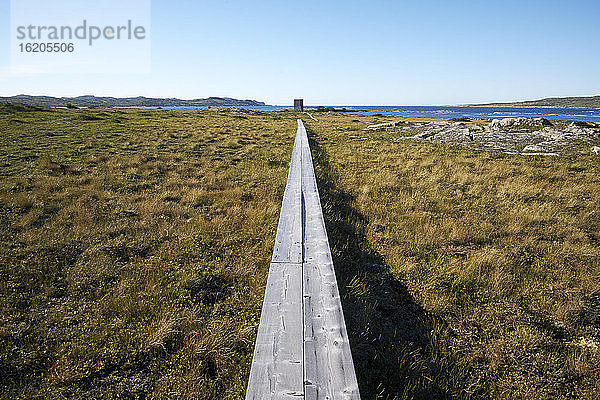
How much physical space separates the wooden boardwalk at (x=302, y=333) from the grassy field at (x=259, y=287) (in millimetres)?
502

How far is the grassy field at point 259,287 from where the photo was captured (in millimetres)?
2611

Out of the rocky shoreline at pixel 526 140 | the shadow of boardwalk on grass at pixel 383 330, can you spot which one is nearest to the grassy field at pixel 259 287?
the shadow of boardwalk on grass at pixel 383 330

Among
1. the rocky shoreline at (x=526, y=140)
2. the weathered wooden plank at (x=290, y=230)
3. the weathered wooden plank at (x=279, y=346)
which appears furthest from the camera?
the rocky shoreline at (x=526, y=140)

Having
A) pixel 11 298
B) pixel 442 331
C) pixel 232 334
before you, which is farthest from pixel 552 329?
pixel 11 298

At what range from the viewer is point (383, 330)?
3184 millimetres

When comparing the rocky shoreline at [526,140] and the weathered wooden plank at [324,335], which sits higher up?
the rocky shoreline at [526,140]

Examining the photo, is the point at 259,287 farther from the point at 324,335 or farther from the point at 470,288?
the point at 470,288

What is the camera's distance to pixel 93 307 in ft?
11.1

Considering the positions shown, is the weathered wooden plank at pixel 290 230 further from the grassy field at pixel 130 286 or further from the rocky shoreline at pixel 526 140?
the rocky shoreline at pixel 526 140

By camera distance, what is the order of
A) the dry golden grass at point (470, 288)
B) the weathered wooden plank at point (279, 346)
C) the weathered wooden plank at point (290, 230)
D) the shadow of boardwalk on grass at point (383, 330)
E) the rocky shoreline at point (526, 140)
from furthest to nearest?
the rocky shoreline at point (526, 140)
the weathered wooden plank at point (290, 230)
the dry golden grass at point (470, 288)
the shadow of boardwalk on grass at point (383, 330)
the weathered wooden plank at point (279, 346)

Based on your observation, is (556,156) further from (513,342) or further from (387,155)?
(513,342)

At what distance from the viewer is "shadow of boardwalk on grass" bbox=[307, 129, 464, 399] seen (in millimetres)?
2539

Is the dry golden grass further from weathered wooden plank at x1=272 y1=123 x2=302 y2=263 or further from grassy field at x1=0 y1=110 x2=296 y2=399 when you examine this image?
grassy field at x1=0 y1=110 x2=296 y2=399

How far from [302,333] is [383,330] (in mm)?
1243
